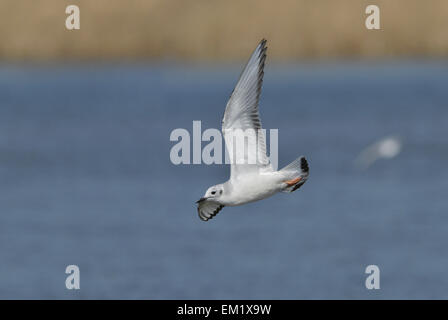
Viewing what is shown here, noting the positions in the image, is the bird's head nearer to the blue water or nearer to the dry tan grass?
the blue water

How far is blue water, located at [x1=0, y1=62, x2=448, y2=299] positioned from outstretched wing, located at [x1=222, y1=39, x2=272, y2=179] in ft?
26.9

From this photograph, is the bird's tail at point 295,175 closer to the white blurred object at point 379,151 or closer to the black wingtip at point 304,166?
the black wingtip at point 304,166

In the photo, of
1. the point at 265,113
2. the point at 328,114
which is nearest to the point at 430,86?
the point at 328,114

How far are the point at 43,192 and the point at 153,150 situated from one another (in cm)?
374

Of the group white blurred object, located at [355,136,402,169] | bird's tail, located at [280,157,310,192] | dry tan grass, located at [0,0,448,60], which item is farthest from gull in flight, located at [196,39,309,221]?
dry tan grass, located at [0,0,448,60]

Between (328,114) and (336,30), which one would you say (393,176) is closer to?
(336,30)

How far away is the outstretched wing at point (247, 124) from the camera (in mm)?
7238

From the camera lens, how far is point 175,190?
876 inches

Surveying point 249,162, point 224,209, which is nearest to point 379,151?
point 224,209

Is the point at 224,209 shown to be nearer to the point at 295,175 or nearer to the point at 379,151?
the point at 379,151

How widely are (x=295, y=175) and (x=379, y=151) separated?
17.6 meters

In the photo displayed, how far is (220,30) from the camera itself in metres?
24.8
